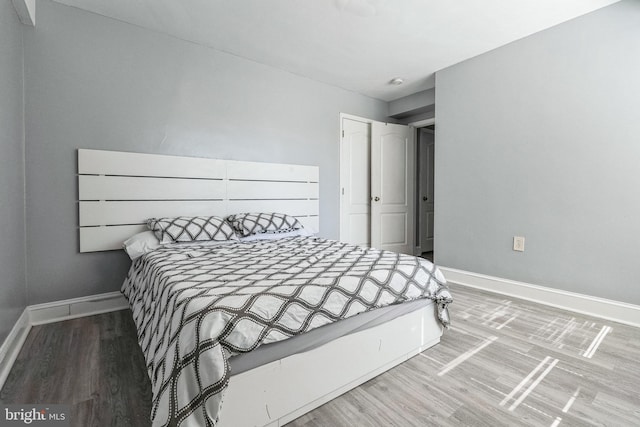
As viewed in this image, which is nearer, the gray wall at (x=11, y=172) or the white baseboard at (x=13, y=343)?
the white baseboard at (x=13, y=343)

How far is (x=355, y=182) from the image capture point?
4.15 metres

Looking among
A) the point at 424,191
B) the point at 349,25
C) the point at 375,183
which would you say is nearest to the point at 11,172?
the point at 349,25

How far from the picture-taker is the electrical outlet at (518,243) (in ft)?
9.15

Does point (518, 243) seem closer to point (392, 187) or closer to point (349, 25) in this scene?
point (392, 187)

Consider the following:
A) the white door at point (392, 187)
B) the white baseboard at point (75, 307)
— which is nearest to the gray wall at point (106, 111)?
the white baseboard at point (75, 307)

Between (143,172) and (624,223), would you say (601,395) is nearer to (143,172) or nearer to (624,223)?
(624,223)

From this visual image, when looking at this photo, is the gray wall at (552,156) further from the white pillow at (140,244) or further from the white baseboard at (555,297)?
the white pillow at (140,244)

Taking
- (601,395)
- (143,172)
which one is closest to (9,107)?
(143,172)

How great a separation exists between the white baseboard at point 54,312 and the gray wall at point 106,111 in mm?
65

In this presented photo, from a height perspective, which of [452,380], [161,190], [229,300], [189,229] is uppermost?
[161,190]

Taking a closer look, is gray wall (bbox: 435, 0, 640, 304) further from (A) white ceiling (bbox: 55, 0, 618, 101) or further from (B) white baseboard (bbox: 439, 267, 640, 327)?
(A) white ceiling (bbox: 55, 0, 618, 101)

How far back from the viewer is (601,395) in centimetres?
139

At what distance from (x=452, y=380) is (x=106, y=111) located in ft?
10.1

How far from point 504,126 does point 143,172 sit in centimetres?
336
